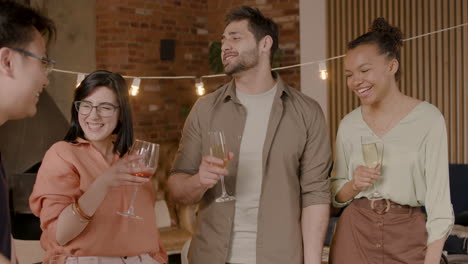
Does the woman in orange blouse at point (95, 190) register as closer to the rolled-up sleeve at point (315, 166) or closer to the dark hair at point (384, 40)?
the rolled-up sleeve at point (315, 166)

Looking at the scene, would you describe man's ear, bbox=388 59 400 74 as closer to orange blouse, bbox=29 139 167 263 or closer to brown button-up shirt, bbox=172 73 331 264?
brown button-up shirt, bbox=172 73 331 264

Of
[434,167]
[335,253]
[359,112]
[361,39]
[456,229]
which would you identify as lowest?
[456,229]

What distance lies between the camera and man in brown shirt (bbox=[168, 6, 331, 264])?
259 cm

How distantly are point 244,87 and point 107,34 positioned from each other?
4.23 meters

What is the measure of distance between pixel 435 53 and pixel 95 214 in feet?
16.0

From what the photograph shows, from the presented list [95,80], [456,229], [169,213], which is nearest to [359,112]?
[95,80]

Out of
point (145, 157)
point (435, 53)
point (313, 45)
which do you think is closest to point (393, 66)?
point (145, 157)

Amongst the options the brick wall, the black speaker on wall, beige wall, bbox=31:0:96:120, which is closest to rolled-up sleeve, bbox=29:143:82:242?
beige wall, bbox=31:0:96:120

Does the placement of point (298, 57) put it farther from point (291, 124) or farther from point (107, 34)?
point (291, 124)

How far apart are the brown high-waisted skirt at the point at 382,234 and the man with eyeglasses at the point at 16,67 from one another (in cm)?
135

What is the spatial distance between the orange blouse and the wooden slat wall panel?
4568mm

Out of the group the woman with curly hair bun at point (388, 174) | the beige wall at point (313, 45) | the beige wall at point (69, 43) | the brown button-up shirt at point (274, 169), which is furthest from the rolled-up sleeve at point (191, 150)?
the beige wall at point (313, 45)

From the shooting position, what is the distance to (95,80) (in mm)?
2475

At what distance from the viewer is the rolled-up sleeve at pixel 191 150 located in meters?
2.70
